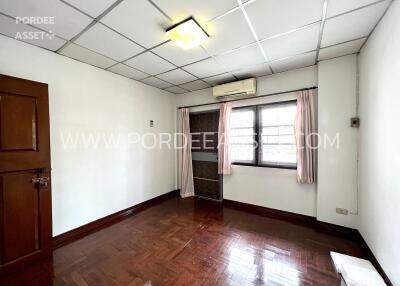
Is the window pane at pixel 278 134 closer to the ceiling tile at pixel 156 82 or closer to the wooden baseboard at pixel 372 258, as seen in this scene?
the wooden baseboard at pixel 372 258

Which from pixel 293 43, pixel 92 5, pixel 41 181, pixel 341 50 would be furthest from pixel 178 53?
pixel 41 181

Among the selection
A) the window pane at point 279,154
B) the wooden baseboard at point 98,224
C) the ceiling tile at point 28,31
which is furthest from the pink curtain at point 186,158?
the ceiling tile at point 28,31

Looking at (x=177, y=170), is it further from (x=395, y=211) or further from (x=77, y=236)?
(x=395, y=211)

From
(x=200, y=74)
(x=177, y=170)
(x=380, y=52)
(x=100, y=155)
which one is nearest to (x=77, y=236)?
(x=100, y=155)

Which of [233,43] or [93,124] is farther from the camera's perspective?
[93,124]

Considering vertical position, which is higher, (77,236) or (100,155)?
(100,155)

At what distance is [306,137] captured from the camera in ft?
9.09

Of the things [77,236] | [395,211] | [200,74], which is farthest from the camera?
[200,74]

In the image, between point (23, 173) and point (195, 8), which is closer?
point (195, 8)

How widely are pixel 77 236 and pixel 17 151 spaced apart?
1.44 meters

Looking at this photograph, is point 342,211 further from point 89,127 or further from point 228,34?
point 89,127

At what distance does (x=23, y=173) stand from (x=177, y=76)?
8.42 ft

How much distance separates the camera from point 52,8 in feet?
5.06

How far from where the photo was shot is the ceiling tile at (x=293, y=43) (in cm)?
192
